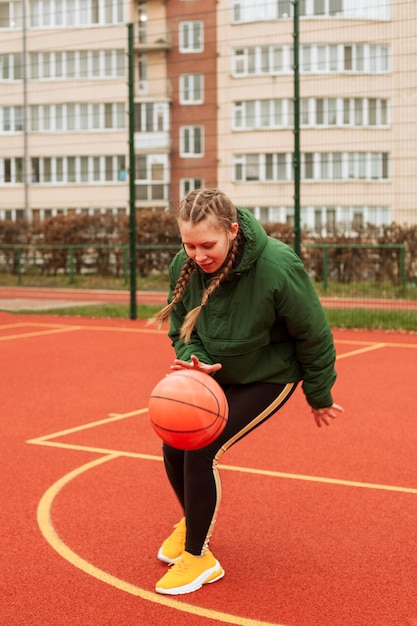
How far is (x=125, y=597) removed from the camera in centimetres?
412

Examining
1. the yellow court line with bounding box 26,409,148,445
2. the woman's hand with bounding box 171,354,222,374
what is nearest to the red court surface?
the yellow court line with bounding box 26,409,148,445

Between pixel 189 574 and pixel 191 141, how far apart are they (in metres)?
42.4

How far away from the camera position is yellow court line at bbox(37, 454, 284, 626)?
389 centimetres

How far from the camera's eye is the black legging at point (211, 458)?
414 cm

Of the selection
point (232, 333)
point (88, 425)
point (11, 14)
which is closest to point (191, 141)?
point (11, 14)

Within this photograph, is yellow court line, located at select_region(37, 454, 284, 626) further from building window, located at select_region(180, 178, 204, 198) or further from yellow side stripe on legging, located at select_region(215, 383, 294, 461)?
building window, located at select_region(180, 178, 204, 198)

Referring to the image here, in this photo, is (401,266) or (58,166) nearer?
(401,266)

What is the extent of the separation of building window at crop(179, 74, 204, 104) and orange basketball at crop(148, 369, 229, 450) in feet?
136

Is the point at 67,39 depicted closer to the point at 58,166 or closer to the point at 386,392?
the point at 58,166

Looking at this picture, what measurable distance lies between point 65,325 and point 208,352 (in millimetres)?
12267

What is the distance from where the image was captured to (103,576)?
4367 mm

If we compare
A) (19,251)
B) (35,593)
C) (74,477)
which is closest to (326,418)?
(35,593)

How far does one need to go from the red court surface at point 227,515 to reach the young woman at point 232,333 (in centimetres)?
32

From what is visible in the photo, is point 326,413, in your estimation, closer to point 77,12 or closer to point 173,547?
point 173,547
